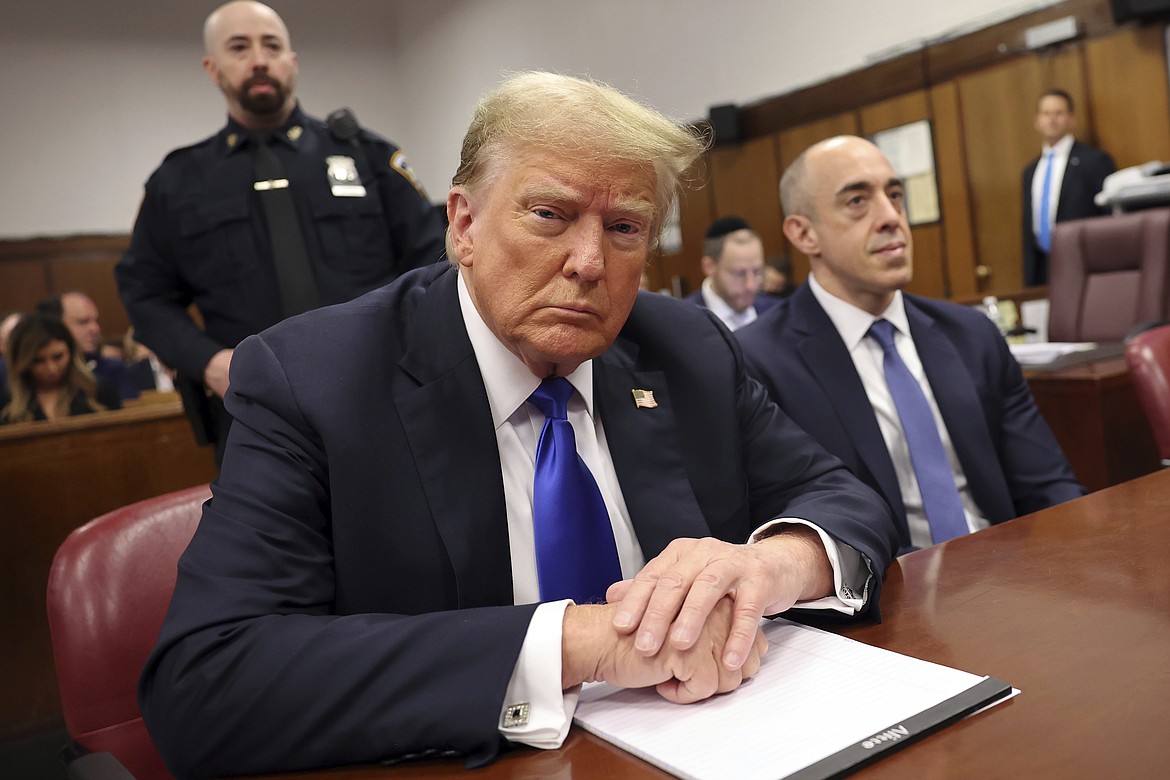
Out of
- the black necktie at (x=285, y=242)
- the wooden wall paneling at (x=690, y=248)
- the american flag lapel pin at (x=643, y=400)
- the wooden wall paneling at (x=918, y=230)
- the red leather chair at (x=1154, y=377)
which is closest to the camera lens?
the american flag lapel pin at (x=643, y=400)

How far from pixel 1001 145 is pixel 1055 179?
29.8 inches

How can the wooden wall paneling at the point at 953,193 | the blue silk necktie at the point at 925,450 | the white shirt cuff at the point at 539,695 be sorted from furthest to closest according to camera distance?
the wooden wall paneling at the point at 953,193
the blue silk necktie at the point at 925,450
the white shirt cuff at the point at 539,695

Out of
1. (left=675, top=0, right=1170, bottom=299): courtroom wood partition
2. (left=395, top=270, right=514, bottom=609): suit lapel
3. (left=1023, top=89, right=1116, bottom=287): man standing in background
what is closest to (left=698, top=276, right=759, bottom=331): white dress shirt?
(left=675, top=0, right=1170, bottom=299): courtroom wood partition

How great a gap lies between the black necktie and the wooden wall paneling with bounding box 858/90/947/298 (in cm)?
690

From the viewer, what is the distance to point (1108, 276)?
473cm

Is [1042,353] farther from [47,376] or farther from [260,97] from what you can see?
[47,376]

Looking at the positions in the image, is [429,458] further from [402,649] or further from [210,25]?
[210,25]

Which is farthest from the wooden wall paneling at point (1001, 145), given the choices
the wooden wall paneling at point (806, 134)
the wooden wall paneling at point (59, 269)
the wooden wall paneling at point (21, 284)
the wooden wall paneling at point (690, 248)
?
the wooden wall paneling at point (21, 284)

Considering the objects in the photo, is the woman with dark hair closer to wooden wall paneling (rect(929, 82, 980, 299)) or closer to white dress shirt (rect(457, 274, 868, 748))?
white dress shirt (rect(457, 274, 868, 748))

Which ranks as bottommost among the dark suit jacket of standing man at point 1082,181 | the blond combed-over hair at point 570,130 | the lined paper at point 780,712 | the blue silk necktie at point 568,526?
the lined paper at point 780,712

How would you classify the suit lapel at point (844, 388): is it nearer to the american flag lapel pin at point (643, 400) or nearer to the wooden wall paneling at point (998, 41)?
the american flag lapel pin at point (643, 400)

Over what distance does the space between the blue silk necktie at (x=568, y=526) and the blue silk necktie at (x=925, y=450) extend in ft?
3.68

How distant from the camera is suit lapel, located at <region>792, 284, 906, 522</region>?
2098 mm

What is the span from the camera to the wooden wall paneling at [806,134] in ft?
28.8
